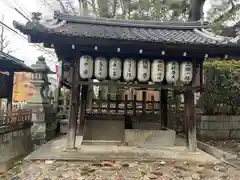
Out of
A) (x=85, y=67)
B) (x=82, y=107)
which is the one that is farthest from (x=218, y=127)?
(x=85, y=67)

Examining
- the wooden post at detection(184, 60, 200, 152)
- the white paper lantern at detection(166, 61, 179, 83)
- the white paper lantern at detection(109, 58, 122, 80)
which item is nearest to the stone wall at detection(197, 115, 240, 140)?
the wooden post at detection(184, 60, 200, 152)

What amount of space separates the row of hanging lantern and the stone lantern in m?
4.07

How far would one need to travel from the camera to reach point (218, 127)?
41.2 ft

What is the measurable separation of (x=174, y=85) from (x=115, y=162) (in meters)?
3.06

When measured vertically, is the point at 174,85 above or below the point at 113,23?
below

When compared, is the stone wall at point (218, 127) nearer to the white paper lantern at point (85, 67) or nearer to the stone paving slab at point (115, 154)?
the stone paving slab at point (115, 154)

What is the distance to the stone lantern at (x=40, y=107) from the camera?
11.2m

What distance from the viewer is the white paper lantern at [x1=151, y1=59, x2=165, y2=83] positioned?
807 cm

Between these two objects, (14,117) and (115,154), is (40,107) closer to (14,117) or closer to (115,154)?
(14,117)

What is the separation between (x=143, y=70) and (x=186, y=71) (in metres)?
1.34

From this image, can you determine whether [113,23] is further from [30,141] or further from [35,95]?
[30,141]

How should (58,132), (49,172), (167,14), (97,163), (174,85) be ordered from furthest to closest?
(167,14), (58,132), (174,85), (97,163), (49,172)

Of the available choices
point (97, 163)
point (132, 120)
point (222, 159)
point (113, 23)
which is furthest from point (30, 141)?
point (222, 159)

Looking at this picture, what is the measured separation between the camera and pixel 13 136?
9.62 m
